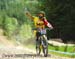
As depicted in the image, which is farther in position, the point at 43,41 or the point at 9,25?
the point at 9,25

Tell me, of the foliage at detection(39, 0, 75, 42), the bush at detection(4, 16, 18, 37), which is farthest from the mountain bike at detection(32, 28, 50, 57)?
the foliage at detection(39, 0, 75, 42)

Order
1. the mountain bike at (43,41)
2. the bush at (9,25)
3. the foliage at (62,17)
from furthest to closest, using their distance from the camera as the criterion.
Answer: the foliage at (62,17), the bush at (9,25), the mountain bike at (43,41)

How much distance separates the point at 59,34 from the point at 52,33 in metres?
0.69

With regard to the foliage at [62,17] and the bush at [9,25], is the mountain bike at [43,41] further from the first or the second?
the foliage at [62,17]

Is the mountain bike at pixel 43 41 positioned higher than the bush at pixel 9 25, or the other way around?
the mountain bike at pixel 43 41

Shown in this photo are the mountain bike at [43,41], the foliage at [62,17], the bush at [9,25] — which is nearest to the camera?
the mountain bike at [43,41]

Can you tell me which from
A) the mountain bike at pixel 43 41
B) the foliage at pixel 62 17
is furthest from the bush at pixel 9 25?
the foliage at pixel 62 17

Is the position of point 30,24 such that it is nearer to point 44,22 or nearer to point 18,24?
point 18,24

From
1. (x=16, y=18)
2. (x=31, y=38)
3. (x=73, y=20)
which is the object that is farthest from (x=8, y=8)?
(x=73, y=20)

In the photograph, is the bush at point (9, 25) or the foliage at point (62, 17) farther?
the foliage at point (62, 17)

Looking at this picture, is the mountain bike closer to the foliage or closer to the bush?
the bush

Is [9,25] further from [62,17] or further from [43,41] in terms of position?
[62,17]

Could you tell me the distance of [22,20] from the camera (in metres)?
28.5

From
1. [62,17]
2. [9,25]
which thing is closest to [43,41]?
[9,25]
